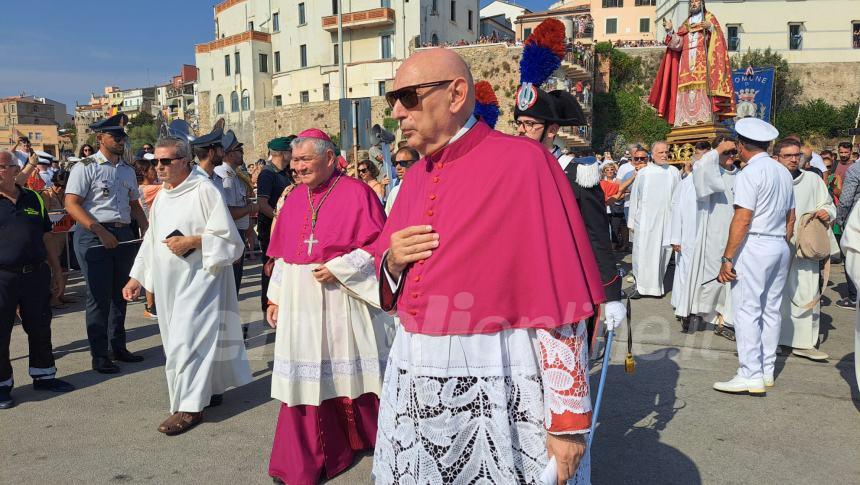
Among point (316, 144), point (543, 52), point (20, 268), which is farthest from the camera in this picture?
point (20, 268)

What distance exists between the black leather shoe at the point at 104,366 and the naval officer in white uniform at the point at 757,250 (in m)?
5.81

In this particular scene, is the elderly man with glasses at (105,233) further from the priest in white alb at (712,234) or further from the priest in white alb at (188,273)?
the priest in white alb at (712,234)

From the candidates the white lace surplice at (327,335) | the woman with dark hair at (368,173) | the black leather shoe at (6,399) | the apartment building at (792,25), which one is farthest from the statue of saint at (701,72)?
the apartment building at (792,25)

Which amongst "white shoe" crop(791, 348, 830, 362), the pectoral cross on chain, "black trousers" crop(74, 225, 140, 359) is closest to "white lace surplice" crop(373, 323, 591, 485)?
the pectoral cross on chain

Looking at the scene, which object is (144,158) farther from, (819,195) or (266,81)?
(266,81)

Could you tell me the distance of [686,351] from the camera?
646 centimetres

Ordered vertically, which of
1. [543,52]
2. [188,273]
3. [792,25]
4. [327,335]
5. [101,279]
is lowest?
[327,335]

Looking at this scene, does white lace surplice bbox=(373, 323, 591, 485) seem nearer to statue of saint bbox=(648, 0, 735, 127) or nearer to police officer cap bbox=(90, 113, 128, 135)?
police officer cap bbox=(90, 113, 128, 135)

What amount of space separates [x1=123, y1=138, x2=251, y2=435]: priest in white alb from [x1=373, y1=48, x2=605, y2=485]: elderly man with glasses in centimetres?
277

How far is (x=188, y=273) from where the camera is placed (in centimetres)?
447

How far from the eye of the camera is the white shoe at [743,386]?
4.96 m

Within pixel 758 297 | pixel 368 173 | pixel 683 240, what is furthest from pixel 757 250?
pixel 368 173

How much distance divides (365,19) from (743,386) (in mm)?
46608

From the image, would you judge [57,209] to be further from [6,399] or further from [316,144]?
[316,144]
